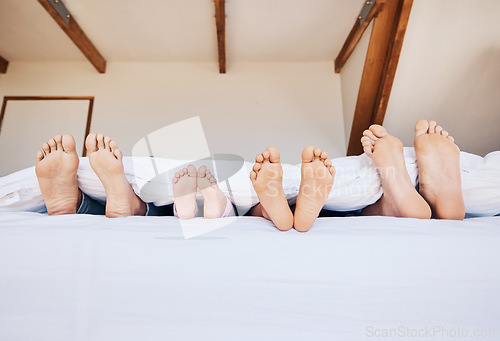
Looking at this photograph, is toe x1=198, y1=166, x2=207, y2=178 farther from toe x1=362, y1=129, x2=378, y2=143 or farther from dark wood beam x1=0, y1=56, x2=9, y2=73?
dark wood beam x1=0, y1=56, x2=9, y2=73

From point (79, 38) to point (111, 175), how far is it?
2.46m

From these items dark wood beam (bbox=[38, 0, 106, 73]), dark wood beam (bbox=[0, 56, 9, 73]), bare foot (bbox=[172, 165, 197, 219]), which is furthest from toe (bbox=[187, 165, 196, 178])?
dark wood beam (bbox=[0, 56, 9, 73])

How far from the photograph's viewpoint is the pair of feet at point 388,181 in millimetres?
663

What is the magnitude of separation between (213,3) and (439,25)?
1608 millimetres

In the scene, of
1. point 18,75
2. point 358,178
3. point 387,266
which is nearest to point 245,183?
point 358,178

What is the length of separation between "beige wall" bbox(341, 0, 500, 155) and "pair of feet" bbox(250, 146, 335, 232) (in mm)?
1798

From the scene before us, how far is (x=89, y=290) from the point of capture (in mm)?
512

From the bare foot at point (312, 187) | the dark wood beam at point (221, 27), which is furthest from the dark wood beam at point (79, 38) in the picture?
the bare foot at point (312, 187)

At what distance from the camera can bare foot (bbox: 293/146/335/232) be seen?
63cm

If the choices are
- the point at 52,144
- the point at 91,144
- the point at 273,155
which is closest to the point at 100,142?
the point at 91,144

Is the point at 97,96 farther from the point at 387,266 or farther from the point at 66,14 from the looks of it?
the point at 387,266

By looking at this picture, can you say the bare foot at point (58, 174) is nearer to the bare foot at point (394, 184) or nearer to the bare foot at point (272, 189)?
the bare foot at point (272, 189)

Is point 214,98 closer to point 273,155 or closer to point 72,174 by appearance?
point 72,174

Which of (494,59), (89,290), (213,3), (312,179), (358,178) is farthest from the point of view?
(213,3)
